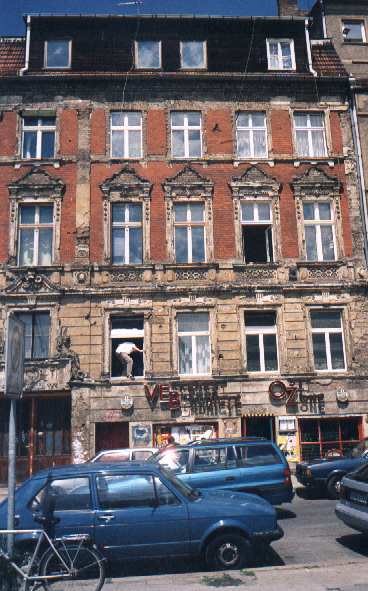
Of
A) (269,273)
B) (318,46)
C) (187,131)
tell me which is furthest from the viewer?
(318,46)

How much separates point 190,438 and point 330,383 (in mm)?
5207

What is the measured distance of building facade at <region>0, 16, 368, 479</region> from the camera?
1764 cm

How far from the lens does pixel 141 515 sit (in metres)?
7.28

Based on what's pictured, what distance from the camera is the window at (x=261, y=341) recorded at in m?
18.3

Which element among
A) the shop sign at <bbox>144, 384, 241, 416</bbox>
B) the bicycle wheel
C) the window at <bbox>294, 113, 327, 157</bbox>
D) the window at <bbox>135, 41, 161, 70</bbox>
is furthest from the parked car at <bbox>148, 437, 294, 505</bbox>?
the window at <bbox>135, 41, 161, 70</bbox>

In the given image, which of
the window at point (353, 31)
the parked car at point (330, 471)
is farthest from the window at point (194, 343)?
the window at point (353, 31)

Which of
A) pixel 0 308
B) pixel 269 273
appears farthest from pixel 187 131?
pixel 0 308

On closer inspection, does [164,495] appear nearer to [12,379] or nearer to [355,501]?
[12,379]

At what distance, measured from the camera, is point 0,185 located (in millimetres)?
19016

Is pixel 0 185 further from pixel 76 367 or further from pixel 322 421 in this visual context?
pixel 322 421

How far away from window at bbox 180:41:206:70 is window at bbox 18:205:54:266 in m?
7.98

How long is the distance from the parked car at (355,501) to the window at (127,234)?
11.9m

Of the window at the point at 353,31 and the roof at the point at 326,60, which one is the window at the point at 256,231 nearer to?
the roof at the point at 326,60

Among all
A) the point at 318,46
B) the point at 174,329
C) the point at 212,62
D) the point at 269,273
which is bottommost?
the point at 174,329
